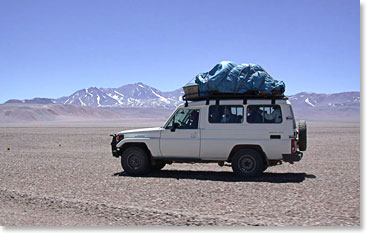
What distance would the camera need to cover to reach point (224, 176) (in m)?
11.9

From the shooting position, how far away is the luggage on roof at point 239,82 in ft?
37.3

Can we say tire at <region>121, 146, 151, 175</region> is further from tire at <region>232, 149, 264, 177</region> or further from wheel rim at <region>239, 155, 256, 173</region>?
wheel rim at <region>239, 155, 256, 173</region>

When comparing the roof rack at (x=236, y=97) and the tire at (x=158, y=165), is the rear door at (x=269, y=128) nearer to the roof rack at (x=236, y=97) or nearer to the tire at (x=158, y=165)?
the roof rack at (x=236, y=97)

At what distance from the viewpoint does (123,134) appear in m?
12.5

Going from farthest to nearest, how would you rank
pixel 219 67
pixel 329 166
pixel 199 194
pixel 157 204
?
pixel 329 166, pixel 219 67, pixel 199 194, pixel 157 204

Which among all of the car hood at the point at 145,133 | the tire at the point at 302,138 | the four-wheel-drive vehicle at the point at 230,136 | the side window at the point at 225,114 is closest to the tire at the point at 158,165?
the four-wheel-drive vehicle at the point at 230,136

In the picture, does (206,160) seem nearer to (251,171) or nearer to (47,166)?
(251,171)

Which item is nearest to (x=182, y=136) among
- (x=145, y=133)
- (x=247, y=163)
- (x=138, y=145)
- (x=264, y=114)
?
(x=145, y=133)

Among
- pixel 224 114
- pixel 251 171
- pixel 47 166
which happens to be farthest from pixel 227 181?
pixel 47 166

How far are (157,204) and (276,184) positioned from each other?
331 cm

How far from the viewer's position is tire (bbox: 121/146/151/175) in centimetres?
1216

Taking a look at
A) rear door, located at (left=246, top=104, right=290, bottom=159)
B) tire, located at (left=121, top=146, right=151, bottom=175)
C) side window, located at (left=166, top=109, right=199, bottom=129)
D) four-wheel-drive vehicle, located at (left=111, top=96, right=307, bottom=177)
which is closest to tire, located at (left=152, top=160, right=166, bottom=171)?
four-wheel-drive vehicle, located at (left=111, top=96, right=307, bottom=177)

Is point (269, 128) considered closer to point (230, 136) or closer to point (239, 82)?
point (230, 136)

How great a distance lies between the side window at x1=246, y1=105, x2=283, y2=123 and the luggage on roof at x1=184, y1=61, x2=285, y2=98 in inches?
14.0
